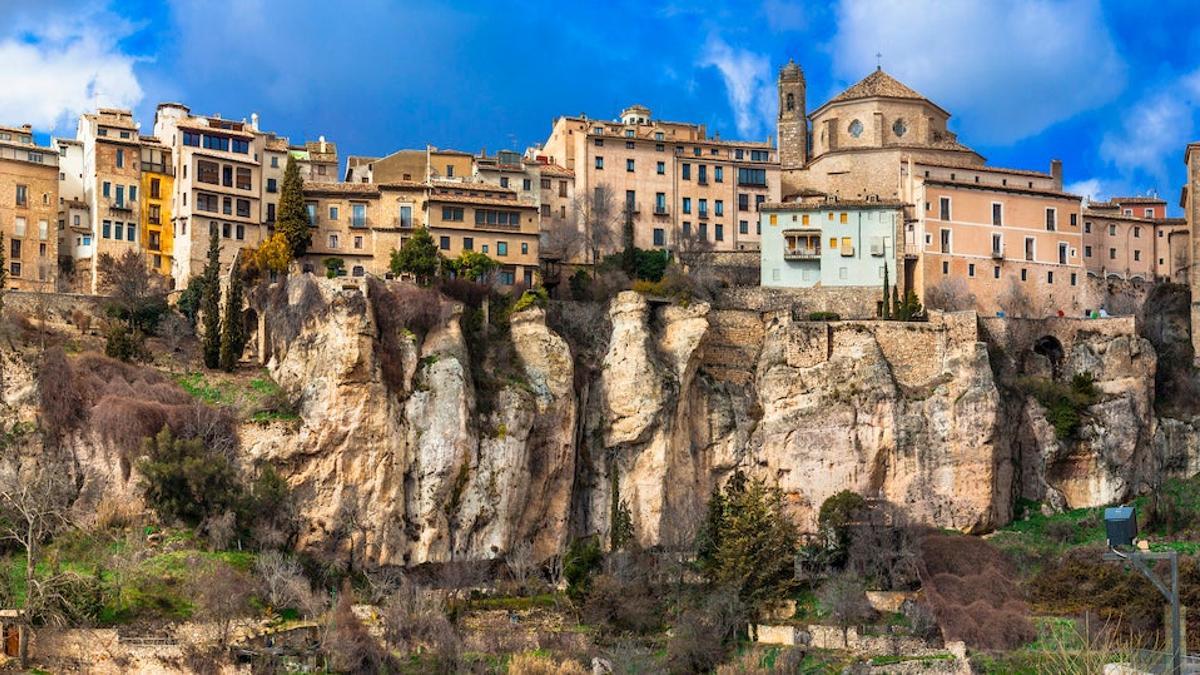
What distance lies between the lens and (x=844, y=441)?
212 ft

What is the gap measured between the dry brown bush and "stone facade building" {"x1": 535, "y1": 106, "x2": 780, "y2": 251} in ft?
65.9

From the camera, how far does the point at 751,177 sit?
259 feet

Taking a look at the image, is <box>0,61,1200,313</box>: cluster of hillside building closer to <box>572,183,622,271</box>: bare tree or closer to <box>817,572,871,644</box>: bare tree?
<box>572,183,622,271</box>: bare tree

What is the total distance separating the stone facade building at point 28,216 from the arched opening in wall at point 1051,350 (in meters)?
35.9

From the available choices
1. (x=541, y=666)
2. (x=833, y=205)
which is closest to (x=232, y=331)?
(x=541, y=666)

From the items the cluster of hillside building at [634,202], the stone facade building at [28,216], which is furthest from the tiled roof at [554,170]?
the stone facade building at [28,216]

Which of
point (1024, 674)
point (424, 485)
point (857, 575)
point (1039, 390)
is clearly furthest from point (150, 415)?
point (1039, 390)

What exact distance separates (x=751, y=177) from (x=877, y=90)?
7.71 m

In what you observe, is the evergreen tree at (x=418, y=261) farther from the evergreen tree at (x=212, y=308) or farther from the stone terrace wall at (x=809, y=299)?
the stone terrace wall at (x=809, y=299)

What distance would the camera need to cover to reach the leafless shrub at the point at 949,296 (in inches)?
2825

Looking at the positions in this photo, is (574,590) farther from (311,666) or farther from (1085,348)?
(1085,348)

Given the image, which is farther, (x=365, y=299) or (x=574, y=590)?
(x=365, y=299)

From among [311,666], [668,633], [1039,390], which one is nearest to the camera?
[311,666]

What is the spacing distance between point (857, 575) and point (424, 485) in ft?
45.6
